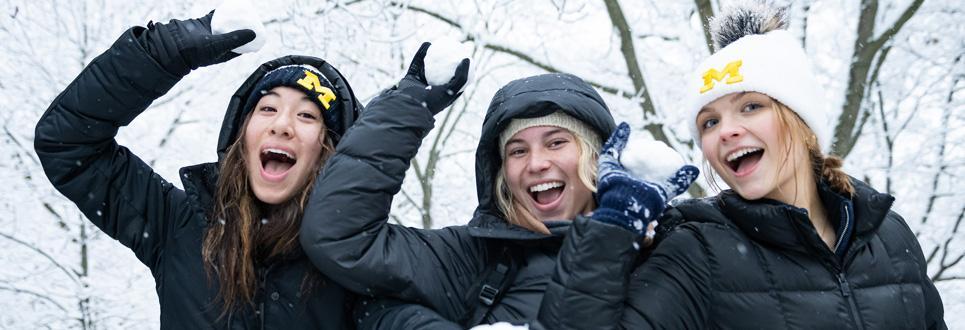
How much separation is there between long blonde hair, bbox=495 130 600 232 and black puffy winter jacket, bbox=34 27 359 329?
64 centimetres

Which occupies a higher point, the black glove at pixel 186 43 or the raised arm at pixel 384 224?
the black glove at pixel 186 43

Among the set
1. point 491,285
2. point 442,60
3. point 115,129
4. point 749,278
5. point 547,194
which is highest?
point 442,60

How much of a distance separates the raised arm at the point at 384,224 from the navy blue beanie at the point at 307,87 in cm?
29

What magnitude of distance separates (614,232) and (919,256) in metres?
1.08

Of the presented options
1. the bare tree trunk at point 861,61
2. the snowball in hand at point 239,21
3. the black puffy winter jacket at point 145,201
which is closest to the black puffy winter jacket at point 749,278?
the black puffy winter jacket at point 145,201

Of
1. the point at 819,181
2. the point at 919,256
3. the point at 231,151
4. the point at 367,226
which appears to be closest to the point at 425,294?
the point at 367,226

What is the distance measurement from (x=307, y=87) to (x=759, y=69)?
1547 millimetres

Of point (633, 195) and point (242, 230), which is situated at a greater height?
point (633, 195)

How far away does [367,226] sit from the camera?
7.34ft

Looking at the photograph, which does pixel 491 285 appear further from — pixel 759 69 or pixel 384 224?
pixel 759 69

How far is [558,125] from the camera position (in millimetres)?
2598

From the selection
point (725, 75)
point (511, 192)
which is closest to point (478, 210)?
point (511, 192)

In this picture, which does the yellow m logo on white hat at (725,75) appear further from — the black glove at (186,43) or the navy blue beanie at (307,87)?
the black glove at (186,43)

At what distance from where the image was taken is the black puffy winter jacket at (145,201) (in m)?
2.38
